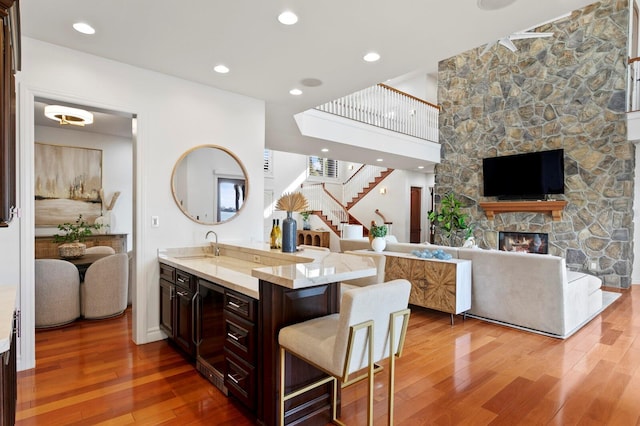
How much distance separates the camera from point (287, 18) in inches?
98.7

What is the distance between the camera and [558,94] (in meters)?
6.80

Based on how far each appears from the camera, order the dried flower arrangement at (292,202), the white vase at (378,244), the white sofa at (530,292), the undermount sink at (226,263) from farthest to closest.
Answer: the white vase at (378,244)
the white sofa at (530,292)
the undermount sink at (226,263)
the dried flower arrangement at (292,202)

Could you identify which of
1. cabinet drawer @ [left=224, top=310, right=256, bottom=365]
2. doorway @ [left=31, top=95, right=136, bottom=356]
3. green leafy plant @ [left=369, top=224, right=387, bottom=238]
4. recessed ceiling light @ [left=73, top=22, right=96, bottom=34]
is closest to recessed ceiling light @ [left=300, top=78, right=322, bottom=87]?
recessed ceiling light @ [left=73, top=22, right=96, bottom=34]

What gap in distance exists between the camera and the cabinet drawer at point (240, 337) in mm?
2080

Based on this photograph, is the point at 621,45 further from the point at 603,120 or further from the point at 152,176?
the point at 152,176

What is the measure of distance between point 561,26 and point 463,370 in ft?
24.3

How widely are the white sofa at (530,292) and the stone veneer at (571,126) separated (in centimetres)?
256

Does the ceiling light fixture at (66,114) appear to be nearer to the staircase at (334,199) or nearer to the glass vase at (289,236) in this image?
the glass vase at (289,236)

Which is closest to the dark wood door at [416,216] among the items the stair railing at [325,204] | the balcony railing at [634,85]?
the stair railing at [325,204]

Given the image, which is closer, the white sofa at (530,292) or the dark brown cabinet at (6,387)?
the dark brown cabinet at (6,387)

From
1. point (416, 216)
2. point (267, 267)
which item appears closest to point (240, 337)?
point (267, 267)

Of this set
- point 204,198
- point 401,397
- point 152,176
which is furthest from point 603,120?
point 152,176

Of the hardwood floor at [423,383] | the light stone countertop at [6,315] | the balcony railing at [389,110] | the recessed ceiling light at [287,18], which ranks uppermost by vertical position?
the balcony railing at [389,110]

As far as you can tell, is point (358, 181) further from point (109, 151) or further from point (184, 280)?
point (184, 280)
